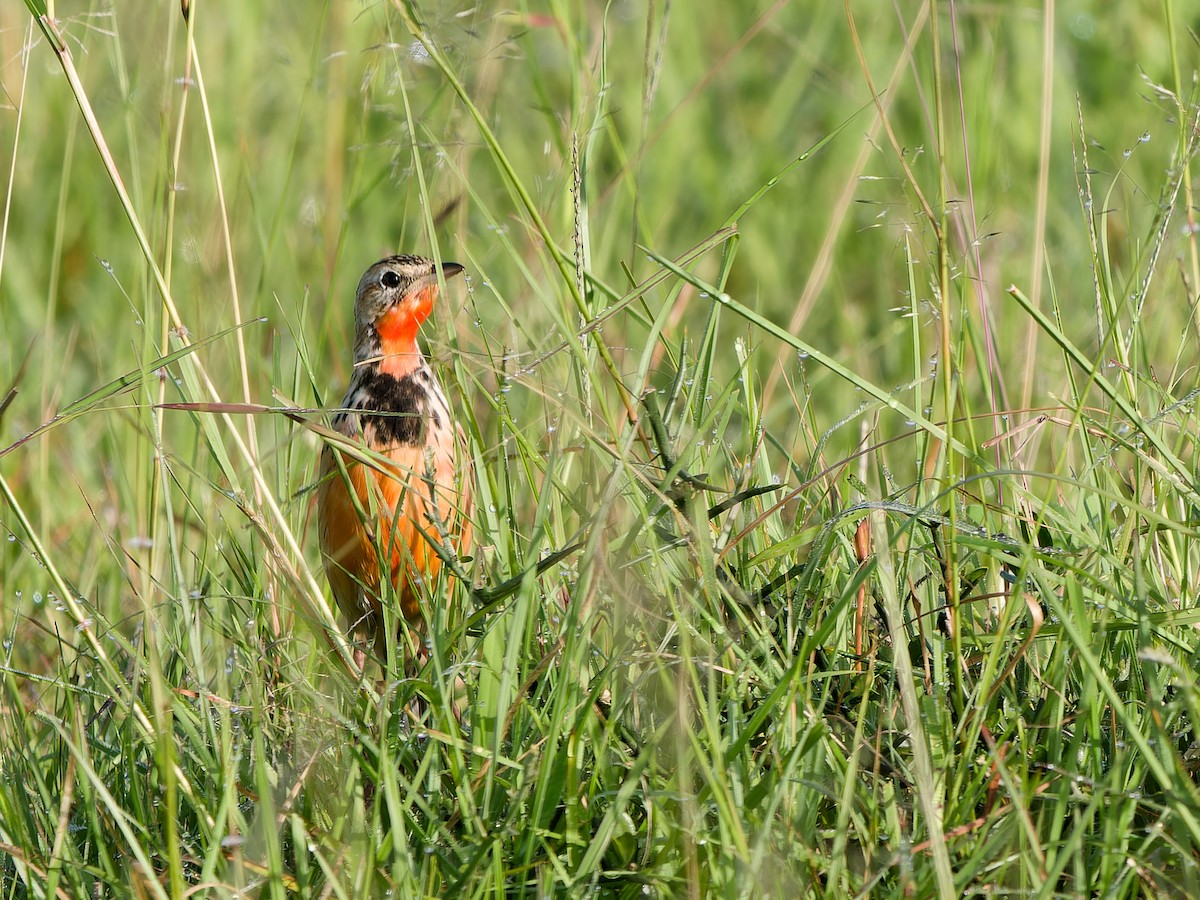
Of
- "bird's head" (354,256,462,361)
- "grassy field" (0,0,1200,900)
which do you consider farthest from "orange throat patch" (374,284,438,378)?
"grassy field" (0,0,1200,900)

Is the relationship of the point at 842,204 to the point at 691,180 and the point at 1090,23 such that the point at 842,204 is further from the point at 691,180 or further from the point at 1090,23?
the point at 1090,23

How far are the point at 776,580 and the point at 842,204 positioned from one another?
1.11 metres

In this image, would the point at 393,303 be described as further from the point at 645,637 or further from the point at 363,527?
the point at 645,637

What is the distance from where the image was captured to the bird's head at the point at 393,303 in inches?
152

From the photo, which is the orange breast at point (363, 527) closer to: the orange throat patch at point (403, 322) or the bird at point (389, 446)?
the bird at point (389, 446)

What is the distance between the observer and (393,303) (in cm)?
392

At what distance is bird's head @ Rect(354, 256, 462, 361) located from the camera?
12.7 ft

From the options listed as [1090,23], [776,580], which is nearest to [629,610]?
[776,580]

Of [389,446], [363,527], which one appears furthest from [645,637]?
[389,446]

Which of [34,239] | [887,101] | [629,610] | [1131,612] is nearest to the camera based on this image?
[629,610]

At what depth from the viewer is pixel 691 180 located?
20.5ft

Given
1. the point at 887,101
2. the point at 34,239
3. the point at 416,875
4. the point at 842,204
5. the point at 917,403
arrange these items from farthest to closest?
the point at 34,239 → the point at 887,101 → the point at 842,204 → the point at 917,403 → the point at 416,875

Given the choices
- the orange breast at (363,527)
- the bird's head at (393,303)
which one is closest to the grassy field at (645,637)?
the orange breast at (363,527)

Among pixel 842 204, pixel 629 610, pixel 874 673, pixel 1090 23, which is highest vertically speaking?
pixel 1090 23
